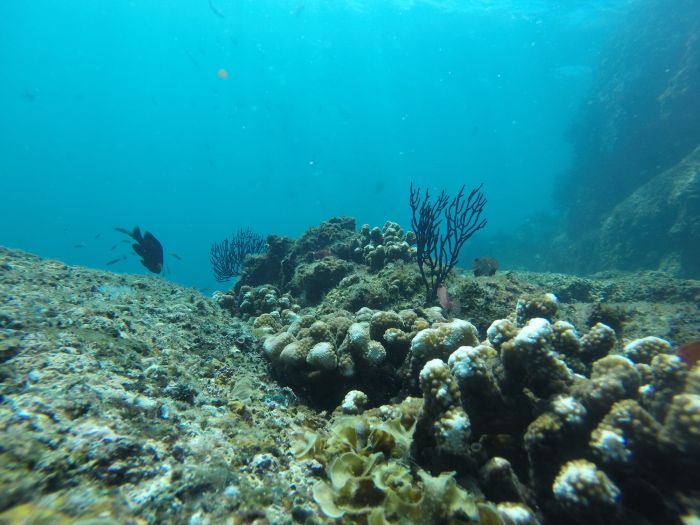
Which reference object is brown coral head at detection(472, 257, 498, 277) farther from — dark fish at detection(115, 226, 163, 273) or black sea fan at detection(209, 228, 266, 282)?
dark fish at detection(115, 226, 163, 273)

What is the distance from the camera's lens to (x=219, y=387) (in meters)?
3.60

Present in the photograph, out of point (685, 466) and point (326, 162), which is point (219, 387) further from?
point (326, 162)

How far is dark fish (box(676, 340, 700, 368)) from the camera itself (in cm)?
225

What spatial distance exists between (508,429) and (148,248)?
35.5 feet

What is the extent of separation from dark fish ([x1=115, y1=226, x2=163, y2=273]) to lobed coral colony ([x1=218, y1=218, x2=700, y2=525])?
859 cm

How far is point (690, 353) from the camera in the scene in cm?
236

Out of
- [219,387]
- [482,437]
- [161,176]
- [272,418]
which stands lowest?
[482,437]

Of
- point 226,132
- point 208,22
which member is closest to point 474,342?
point 208,22

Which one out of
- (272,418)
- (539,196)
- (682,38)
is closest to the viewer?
(272,418)

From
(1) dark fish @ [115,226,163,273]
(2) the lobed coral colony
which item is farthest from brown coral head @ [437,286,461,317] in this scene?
(1) dark fish @ [115,226,163,273]

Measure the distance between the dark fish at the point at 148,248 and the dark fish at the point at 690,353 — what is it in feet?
37.1

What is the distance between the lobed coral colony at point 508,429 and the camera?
181 centimetres

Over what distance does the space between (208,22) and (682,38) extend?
108 metres

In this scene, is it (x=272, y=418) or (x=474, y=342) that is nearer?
(x=272, y=418)
